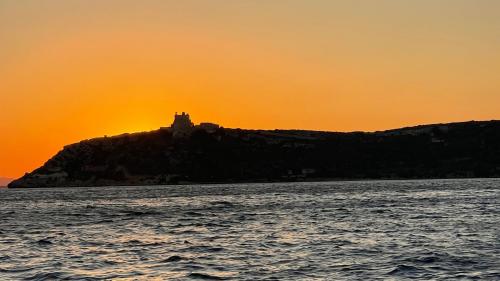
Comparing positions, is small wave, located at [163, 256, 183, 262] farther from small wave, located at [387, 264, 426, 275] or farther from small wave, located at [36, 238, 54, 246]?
small wave, located at [36, 238, 54, 246]

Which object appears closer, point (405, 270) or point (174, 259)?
point (405, 270)

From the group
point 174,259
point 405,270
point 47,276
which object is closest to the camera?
point 405,270

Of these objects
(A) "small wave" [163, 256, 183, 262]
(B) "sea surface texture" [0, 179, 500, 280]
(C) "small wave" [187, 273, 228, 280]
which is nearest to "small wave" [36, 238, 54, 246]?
(B) "sea surface texture" [0, 179, 500, 280]

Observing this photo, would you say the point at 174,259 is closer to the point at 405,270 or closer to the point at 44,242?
the point at 405,270

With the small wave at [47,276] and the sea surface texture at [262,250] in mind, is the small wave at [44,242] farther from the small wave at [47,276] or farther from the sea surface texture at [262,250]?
the small wave at [47,276]

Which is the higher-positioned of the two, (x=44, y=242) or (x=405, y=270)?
(x=44, y=242)

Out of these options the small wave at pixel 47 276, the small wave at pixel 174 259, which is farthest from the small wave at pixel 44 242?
the small wave at pixel 47 276

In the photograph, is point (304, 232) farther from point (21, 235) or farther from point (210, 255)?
point (21, 235)

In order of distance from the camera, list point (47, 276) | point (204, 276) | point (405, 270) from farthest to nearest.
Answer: point (47, 276)
point (405, 270)
point (204, 276)

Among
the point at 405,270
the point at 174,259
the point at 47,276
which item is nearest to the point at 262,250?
the point at 174,259

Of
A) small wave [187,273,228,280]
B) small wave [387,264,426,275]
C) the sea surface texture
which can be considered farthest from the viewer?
the sea surface texture

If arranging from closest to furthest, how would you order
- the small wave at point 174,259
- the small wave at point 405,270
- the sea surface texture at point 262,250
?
1. the small wave at point 405,270
2. the sea surface texture at point 262,250
3. the small wave at point 174,259

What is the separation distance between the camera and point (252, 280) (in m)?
29.4

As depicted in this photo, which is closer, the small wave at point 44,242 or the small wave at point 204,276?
the small wave at point 204,276
